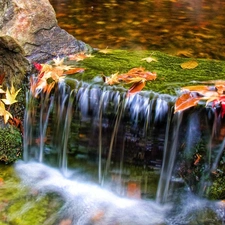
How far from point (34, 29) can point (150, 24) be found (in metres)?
2.20

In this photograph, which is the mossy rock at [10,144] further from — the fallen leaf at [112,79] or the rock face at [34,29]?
the fallen leaf at [112,79]

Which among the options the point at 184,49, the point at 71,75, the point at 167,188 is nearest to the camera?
the point at 167,188

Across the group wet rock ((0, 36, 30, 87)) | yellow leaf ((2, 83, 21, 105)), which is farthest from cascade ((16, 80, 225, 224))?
wet rock ((0, 36, 30, 87))

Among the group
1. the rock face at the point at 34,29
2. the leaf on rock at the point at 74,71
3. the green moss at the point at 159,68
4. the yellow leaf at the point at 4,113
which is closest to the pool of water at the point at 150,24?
the green moss at the point at 159,68

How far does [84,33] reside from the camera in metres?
5.14

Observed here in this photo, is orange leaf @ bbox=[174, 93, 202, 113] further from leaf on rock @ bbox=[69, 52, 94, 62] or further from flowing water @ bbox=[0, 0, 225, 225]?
leaf on rock @ bbox=[69, 52, 94, 62]

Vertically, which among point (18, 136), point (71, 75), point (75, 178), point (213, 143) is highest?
point (71, 75)

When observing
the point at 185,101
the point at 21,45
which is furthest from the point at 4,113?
the point at 185,101

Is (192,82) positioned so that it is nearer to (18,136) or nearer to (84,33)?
(18,136)

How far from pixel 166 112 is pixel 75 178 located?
110 cm

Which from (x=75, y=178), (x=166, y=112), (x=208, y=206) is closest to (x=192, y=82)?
(x=166, y=112)

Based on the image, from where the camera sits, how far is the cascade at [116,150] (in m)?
3.09

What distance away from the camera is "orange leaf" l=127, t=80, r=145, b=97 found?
3.20 metres

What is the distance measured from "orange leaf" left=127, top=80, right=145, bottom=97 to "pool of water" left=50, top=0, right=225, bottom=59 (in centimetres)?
145
